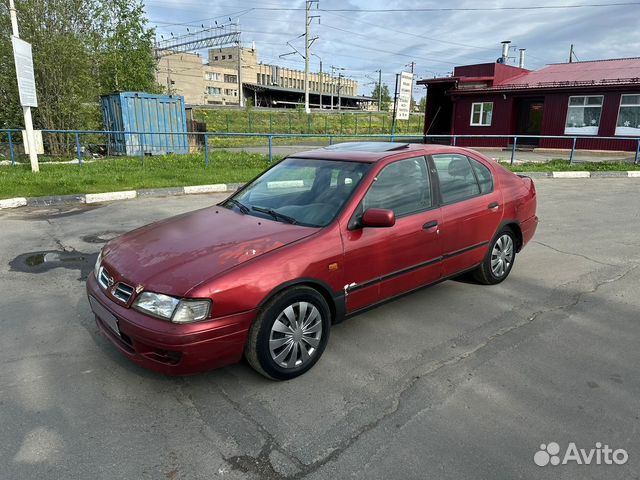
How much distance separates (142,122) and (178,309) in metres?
17.4

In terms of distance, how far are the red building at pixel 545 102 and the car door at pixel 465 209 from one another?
20151mm

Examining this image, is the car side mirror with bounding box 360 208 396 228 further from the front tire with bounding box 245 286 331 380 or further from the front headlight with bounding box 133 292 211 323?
the front headlight with bounding box 133 292 211 323

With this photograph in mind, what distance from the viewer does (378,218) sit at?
10.8ft

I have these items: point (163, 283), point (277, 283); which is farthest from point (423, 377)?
point (163, 283)

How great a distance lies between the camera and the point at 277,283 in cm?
292

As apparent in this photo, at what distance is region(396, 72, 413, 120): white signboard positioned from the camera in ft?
77.5

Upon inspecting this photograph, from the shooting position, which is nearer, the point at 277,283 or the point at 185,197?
the point at 277,283

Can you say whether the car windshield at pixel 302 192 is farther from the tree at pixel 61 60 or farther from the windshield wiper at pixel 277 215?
the tree at pixel 61 60

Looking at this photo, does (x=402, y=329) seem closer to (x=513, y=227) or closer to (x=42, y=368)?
(x=513, y=227)

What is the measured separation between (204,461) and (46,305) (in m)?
2.79

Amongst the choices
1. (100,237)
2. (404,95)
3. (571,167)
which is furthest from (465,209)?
(404,95)

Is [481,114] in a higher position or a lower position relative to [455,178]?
higher

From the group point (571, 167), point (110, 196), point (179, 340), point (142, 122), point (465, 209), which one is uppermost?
point (142, 122)

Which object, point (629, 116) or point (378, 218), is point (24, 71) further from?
point (629, 116)
